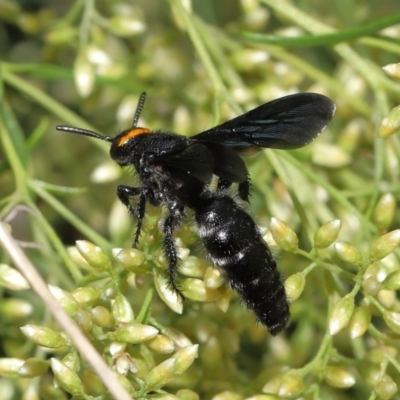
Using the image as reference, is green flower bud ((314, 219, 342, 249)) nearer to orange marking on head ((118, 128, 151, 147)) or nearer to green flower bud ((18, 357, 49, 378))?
orange marking on head ((118, 128, 151, 147))

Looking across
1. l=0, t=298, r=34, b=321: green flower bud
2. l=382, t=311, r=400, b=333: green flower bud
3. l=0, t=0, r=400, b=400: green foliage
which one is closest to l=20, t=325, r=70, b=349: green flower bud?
l=0, t=0, r=400, b=400: green foliage

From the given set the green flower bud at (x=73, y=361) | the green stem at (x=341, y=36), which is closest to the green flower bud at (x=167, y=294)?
the green flower bud at (x=73, y=361)

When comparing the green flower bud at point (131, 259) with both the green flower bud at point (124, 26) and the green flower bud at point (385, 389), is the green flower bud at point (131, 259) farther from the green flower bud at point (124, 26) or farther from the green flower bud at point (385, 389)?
the green flower bud at point (124, 26)

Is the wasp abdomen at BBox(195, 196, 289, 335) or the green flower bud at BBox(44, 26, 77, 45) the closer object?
the wasp abdomen at BBox(195, 196, 289, 335)

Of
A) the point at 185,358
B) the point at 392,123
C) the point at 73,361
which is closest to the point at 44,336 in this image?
the point at 73,361

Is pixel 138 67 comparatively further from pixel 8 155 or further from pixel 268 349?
pixel 268 349

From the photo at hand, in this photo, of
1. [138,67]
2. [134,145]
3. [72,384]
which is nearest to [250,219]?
[134,145]
